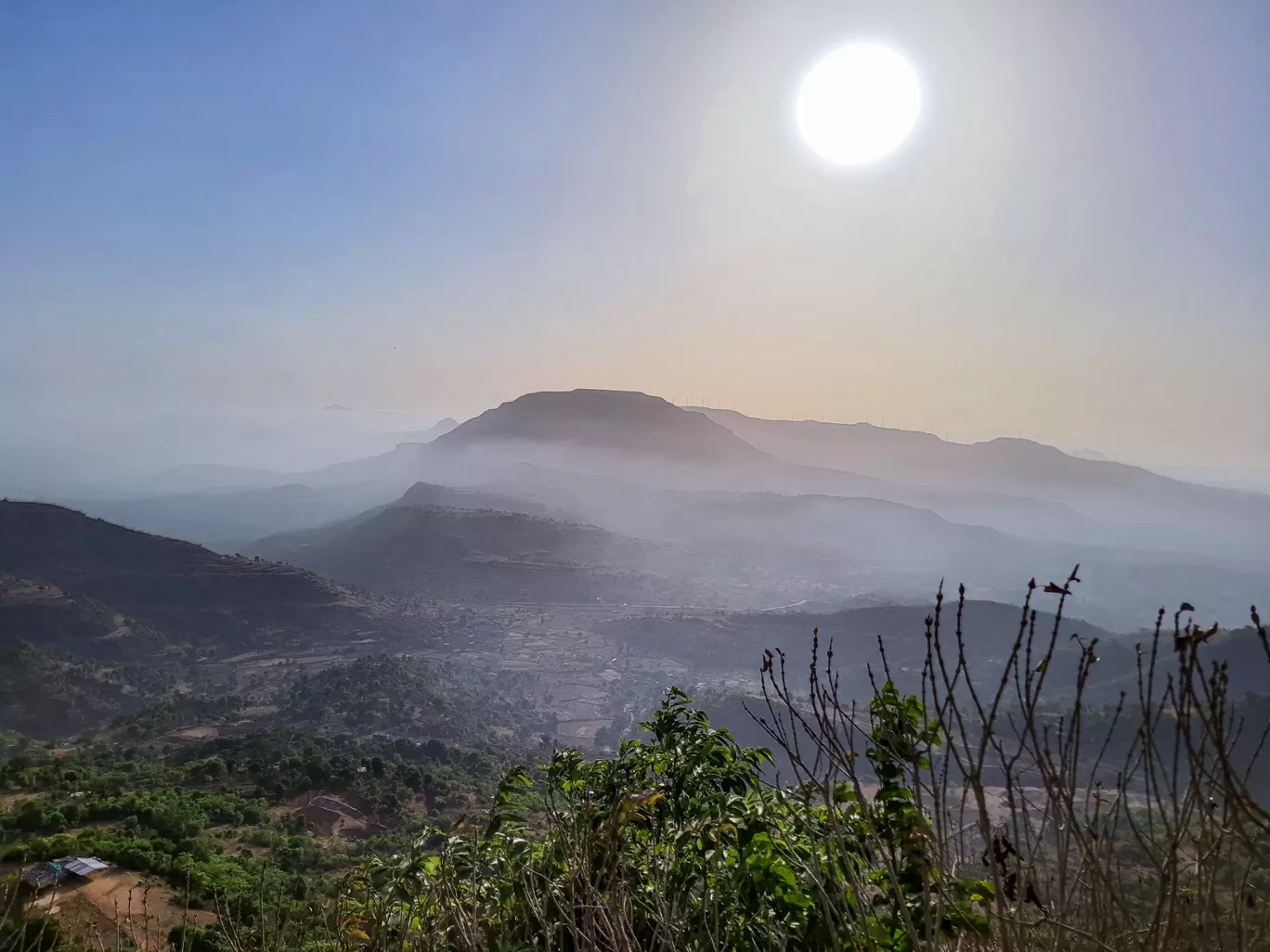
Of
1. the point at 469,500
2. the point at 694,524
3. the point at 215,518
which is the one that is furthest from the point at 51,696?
the point at 215,518

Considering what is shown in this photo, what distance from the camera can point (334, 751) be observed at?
28516 millimetres

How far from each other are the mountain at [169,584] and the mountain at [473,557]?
717 inches

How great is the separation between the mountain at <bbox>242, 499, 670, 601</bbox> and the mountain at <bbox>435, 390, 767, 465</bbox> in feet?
218

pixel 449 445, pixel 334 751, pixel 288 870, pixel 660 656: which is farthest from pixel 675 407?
pixel 288 870

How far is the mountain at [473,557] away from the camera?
85125mm

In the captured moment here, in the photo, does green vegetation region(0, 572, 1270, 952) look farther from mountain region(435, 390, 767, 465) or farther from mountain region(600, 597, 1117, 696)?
mountain region(435, 390, 767, 465)

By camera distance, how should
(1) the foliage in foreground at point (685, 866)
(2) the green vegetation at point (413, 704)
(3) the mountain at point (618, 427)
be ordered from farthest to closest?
(3) the mountain at point (618, 427) < (2) the green vegetation at point (413, 704) < (1) the foliage in foreground at point (685, 866)

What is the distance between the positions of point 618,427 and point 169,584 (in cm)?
11901

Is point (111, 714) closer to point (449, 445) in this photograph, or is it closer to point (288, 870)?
point (288, 870)

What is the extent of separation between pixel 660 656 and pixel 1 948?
64874 mm

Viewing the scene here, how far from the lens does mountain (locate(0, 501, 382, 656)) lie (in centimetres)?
5603

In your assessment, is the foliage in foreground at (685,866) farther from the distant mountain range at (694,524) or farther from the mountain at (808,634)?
the distant mountain range at (694,524)

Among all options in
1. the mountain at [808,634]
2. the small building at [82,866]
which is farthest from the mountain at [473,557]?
the small building at [82,866]

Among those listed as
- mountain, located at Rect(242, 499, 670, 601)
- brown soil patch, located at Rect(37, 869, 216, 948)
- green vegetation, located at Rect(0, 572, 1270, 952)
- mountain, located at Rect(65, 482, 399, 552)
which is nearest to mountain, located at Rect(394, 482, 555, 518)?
mountain, located at Rect(242, 499, 670, 601)
